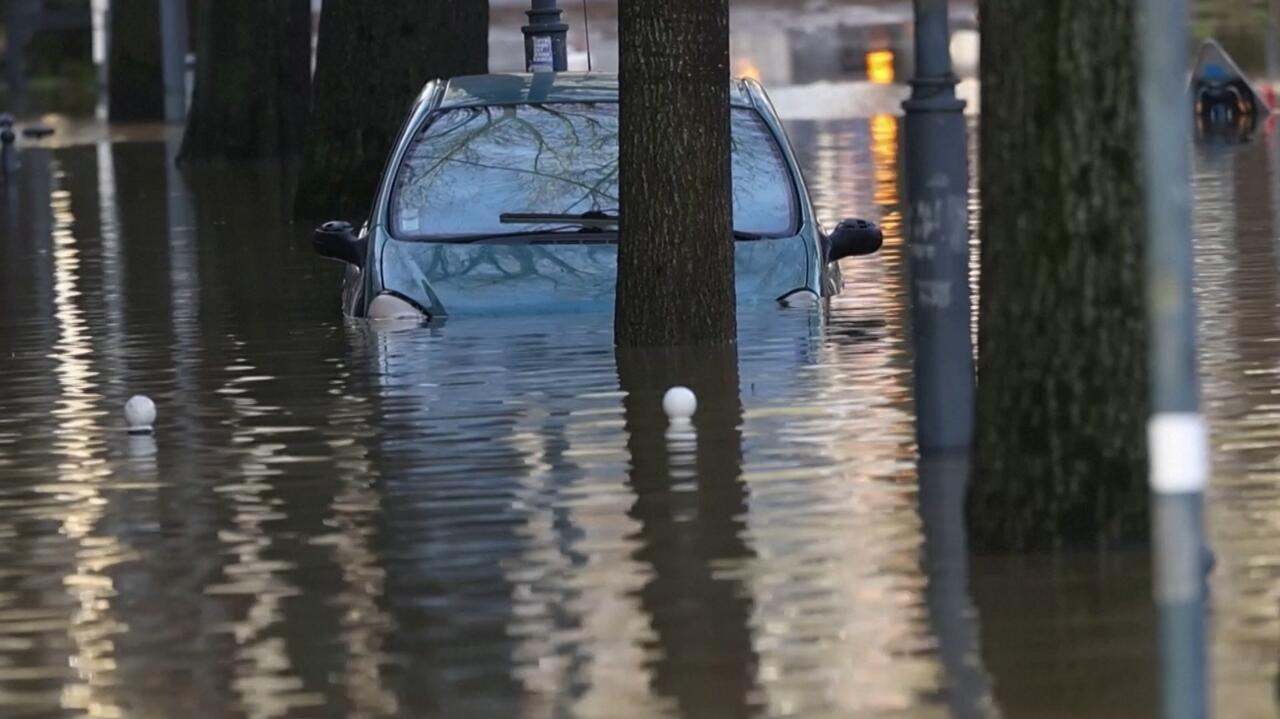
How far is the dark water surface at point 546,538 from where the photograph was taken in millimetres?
6891

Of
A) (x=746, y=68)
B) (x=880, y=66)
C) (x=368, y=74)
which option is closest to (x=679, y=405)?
(x=368, y=74)

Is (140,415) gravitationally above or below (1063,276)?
below

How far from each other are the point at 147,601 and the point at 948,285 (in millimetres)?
→ 2692

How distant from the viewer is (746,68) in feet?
151

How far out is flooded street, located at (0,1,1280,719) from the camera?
6.89m

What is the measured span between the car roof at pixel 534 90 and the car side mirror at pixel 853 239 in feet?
2.84

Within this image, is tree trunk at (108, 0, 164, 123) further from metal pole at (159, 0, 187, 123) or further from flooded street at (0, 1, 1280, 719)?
flooded street at (0, 1, 1280, 719)

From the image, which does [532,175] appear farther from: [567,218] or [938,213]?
[938,213]

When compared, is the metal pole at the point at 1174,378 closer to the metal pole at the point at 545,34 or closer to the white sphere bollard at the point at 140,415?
the white sphere bollard at the point at 140,415

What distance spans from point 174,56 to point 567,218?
83.0ft

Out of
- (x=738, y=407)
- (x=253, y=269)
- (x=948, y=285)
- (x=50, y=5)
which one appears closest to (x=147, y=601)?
(x=948, y=285)

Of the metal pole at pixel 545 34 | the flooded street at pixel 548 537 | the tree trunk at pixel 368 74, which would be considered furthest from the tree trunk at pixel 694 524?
the tree trunk at pixel 368 74

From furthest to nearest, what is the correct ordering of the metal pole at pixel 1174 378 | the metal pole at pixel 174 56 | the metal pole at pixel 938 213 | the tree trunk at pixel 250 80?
the metal pole at pixel 174 56
the tree trunk at pixel 250 80
the metal pole at pixel 938 213
the metal pole at pixel 1174 378

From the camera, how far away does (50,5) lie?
62.5m
